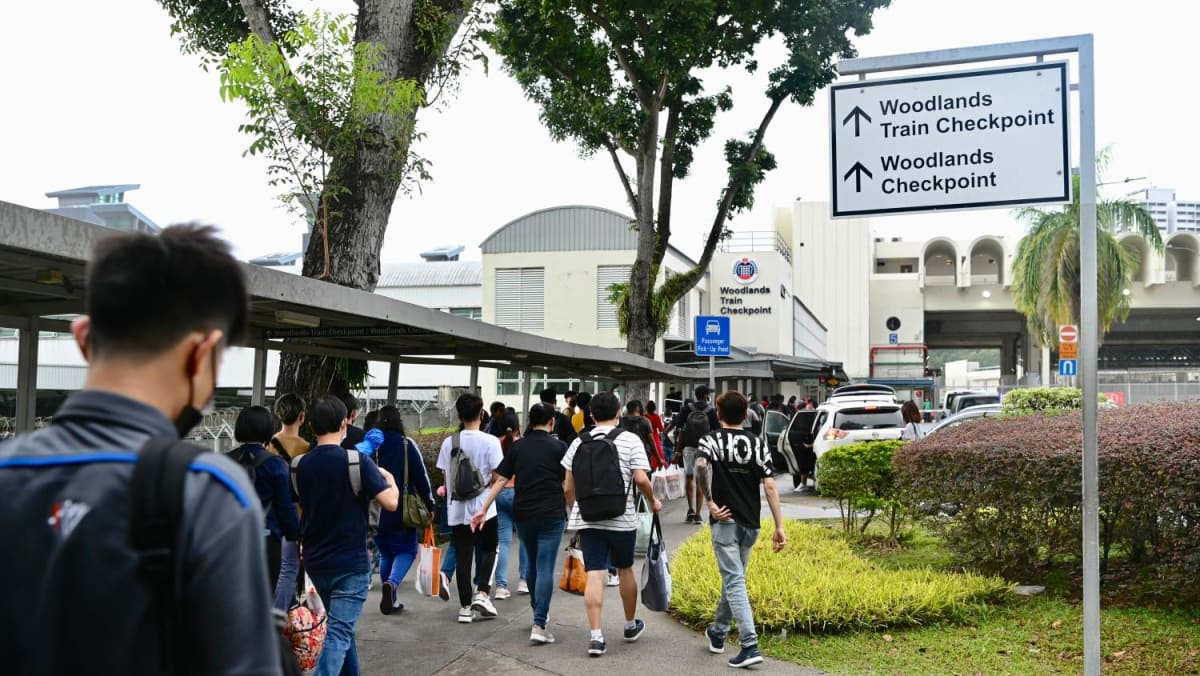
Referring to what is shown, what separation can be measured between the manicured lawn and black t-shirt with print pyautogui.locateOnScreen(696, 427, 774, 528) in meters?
1.11

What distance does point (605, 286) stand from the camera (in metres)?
40.0

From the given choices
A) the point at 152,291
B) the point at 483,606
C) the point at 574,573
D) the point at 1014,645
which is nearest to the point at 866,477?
the point at 1014,645

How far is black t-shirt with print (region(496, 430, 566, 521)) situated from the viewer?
806cm

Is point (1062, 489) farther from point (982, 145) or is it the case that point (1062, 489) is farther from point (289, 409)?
point (289, 409)

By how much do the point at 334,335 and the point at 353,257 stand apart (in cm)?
204

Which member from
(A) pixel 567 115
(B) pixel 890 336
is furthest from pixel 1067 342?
(B) pixel 890 336

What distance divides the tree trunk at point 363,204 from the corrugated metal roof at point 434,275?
3084 cm

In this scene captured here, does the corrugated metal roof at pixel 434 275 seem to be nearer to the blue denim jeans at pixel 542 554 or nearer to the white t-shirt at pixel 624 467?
the blue denim jeans at pixel 542 554

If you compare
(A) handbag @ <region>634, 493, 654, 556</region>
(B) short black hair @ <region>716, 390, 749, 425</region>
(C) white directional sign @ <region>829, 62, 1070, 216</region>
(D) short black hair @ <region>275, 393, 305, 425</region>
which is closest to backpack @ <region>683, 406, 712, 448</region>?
(A) handbag @ <region>634, 493, 654, 556</region>

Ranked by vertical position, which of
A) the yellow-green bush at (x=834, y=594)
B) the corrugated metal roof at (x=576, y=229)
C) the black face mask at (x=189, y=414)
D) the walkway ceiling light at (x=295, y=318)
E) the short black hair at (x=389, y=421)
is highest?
the corrugated metal roof at (x=576, y=229)

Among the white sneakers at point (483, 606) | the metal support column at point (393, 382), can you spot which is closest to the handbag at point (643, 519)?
the white sneakers at point (483, 606)

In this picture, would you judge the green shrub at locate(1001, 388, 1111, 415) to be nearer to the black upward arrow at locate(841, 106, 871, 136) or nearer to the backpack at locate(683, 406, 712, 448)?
the backpack at locate(683, 406, 712, 448)

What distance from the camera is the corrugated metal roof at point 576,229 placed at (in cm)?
4007

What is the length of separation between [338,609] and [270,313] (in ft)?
11.3
